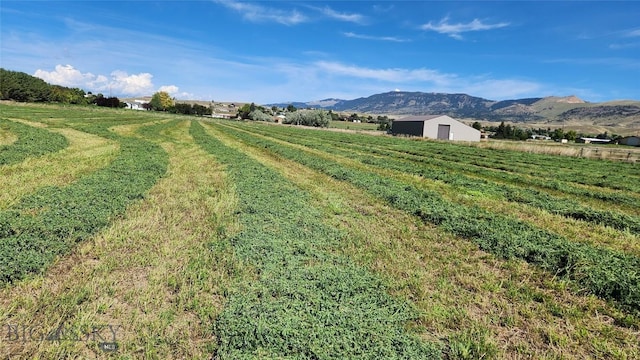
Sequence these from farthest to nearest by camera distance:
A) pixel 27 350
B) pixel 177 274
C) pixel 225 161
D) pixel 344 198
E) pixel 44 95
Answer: pixel 44 95
pixel 225 161
pixel 344 198
pixel 177 274
pixel 27 350

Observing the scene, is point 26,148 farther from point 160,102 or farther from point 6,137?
point 160,102

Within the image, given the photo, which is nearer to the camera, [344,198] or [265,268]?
[265,268]

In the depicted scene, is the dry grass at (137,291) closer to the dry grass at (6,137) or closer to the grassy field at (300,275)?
the grassy field at (300,275)

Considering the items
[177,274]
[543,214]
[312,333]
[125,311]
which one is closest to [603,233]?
[543,214]

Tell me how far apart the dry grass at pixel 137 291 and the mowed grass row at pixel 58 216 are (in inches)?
11.5

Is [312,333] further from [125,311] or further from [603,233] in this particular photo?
[603,233]

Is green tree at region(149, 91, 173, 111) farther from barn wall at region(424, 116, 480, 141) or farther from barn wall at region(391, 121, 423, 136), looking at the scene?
barn wall at region(424, 116, 480, 141)

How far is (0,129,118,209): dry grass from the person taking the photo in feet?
30.3

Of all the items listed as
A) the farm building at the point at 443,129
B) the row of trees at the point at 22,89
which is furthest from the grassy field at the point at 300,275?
the row of trees at the point at 22,89

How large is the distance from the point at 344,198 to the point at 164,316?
7403mm

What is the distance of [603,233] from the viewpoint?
8523 mm

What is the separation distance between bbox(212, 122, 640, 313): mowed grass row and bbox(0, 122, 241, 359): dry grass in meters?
5.30

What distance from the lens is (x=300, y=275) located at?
5.23 metres

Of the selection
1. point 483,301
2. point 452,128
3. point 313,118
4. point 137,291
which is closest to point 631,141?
point 452,128
